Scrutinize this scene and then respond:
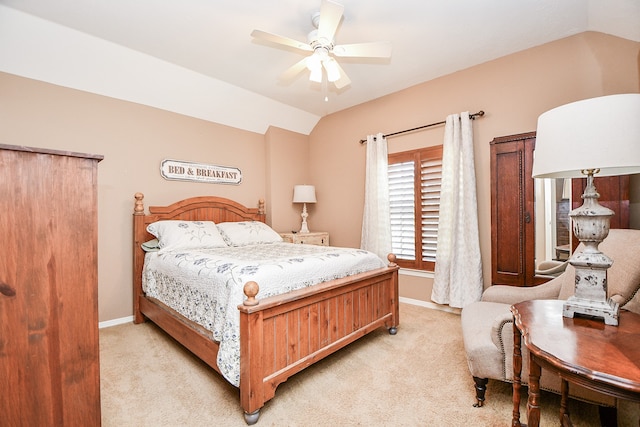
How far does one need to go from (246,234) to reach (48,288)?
247cm

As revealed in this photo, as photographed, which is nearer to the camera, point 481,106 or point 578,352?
point 578,352

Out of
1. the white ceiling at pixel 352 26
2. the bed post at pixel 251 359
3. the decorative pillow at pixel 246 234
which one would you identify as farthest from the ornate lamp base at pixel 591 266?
the decorative pillow at pixel 246 234

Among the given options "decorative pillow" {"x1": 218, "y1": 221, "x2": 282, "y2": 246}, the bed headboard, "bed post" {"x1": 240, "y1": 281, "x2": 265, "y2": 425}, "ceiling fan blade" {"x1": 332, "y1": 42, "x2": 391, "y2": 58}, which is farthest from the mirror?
the bed headboard

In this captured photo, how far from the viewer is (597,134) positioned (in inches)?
42.2

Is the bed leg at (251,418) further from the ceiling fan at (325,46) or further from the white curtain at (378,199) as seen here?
the white curtain at (378,199)

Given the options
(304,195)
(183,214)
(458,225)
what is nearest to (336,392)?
(458,225)

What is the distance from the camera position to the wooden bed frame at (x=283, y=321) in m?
1.59

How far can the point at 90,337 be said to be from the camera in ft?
3.31

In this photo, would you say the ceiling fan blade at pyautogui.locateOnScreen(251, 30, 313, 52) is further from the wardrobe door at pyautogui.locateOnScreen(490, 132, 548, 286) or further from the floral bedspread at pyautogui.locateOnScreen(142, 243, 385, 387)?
the wardrobe door at pyautogui.locateOnScreen(490, 132, 548, 286)

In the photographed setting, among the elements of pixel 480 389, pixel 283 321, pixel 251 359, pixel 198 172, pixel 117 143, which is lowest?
pixel 480 389

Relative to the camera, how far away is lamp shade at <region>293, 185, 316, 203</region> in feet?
14.2

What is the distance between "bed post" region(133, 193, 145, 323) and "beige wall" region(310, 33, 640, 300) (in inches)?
97.2

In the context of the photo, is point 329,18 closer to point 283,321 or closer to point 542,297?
point 283,321

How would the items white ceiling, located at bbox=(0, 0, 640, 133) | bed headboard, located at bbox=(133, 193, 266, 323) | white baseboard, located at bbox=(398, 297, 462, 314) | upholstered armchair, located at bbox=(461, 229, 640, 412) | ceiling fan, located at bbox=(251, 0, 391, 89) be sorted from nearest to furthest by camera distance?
upholstered armchair, located at bbox=(461, 229, 640, 412)
ceiling fan, located at bbox=(251, 0, 391, 89)
white ceiling, located at bbox=(0, 0, 640, 133)
bed headboard, located at bbox=(133, 193, 266, 323)
white baseboard, located at bbox=(398, 297, 462, 314)
